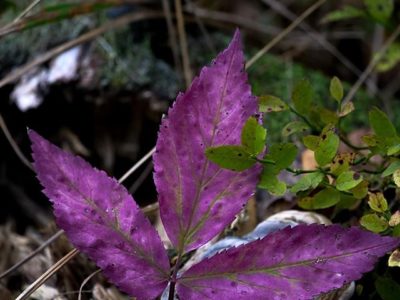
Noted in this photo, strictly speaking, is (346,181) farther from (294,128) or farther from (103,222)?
(103,222)

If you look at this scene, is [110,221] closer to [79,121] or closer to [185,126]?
[185,126]

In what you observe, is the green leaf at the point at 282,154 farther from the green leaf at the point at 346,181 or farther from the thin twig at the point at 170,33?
the thin twig at the point at 170,33

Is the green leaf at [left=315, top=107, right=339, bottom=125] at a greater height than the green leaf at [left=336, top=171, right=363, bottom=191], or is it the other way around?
the green leaf at [left=315, top=107, right=339, bottom=125]

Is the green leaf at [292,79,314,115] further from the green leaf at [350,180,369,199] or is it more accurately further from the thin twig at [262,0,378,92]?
the thin twig at [262,0,378,92]

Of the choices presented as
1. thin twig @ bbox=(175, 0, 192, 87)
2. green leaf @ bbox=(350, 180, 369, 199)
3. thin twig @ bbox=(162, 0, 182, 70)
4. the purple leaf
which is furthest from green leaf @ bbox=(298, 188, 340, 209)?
thin twig @ bbox=(162, 0, 182, 70)

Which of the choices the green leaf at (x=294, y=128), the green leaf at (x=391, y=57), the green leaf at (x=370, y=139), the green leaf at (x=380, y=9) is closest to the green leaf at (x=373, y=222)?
the green leaf at (x=370, y=139)
